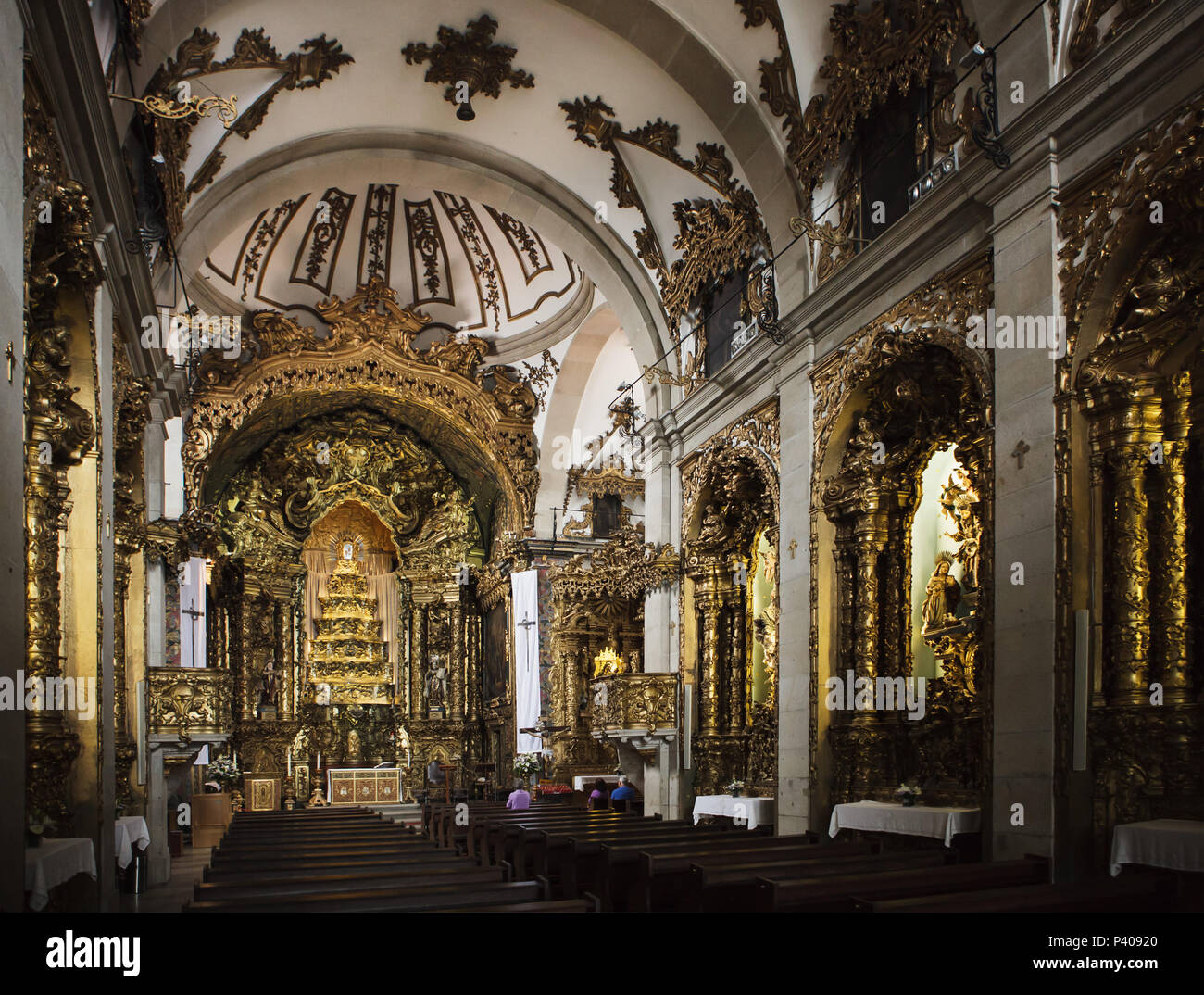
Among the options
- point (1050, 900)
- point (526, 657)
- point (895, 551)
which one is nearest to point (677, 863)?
point (1050, 900)

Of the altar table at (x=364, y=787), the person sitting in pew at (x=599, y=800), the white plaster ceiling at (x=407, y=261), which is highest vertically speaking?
the white plaster ceiling at (x=407, y=261)

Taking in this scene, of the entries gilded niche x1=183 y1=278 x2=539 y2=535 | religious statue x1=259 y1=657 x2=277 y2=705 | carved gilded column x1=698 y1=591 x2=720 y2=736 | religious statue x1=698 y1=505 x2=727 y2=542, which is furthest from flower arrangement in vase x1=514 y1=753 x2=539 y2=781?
religious statue x1=698 y1=505 x2=727 y2=542

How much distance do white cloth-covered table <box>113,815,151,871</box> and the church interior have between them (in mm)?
321

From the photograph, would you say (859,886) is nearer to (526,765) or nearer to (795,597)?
(795,597)

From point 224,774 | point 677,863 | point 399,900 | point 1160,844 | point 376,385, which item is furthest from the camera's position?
point 376,385

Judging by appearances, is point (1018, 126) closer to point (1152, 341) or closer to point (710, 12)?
point (1152, 341)

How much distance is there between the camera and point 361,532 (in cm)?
2508

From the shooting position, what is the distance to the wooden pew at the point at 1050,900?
17.0ft

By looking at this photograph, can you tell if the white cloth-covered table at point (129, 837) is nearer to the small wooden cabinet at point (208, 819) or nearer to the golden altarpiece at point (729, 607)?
the small wooden cabinet at point (208, 819)

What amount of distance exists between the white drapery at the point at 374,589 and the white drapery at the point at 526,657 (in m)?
4.60

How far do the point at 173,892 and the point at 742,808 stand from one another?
236 inches

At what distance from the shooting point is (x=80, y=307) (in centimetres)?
790

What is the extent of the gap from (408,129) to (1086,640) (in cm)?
1120

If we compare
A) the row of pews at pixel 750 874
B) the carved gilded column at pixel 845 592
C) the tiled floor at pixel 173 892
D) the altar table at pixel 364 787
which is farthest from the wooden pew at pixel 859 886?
the altar table at pixel 364 787
